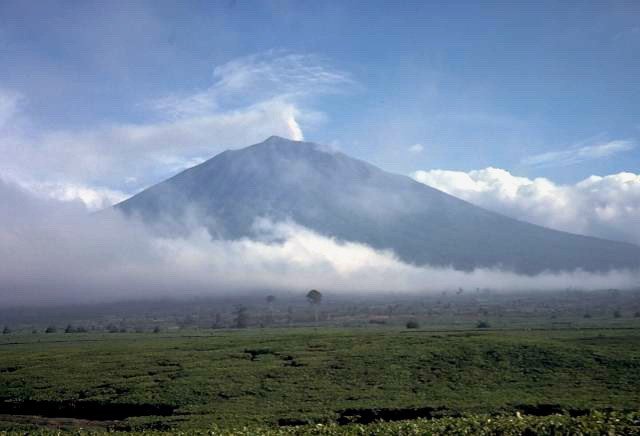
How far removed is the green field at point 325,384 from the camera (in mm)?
31172

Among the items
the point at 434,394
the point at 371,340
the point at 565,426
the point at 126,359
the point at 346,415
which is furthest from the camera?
the point at 371,340

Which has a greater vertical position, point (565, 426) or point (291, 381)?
point (565, 426)

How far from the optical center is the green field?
3117cm

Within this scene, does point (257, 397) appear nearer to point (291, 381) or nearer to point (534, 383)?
point (291, 381)

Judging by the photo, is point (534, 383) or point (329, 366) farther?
point (329, 366)

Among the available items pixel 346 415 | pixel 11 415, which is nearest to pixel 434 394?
pixel 346 415

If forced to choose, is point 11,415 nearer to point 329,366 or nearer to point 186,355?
point 186,355

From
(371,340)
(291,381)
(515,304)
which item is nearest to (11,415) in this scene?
(291,381)

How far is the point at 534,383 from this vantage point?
37000 millimetres

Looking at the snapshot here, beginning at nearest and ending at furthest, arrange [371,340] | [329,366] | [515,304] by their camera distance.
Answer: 1. [329,366]
2. [371,340]
3. [515,304]

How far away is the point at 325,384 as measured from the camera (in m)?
38.3

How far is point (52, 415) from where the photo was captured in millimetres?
36750

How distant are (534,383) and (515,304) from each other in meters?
131

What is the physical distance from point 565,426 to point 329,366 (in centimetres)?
2934
